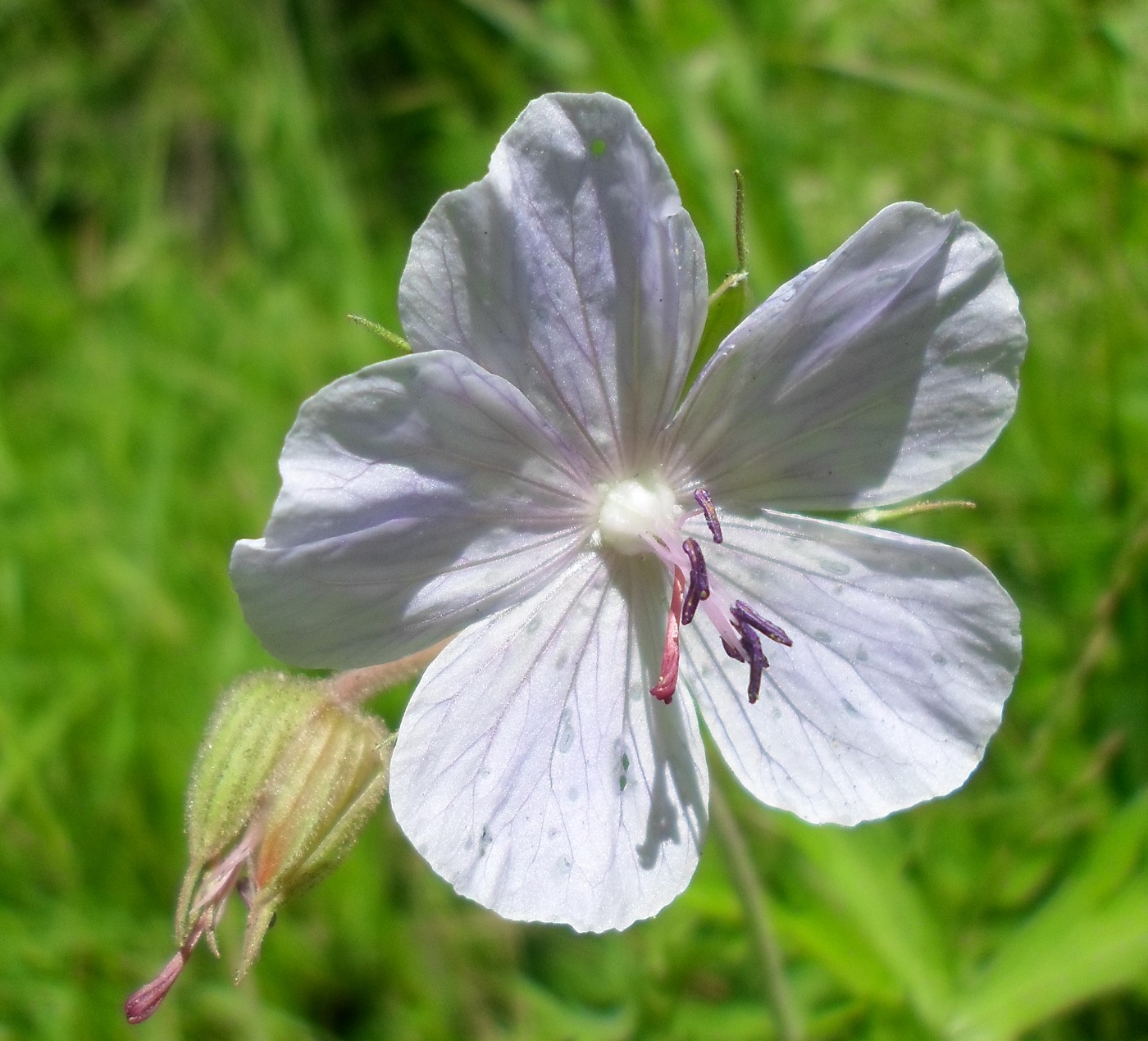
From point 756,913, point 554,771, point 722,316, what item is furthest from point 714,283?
point 554,771

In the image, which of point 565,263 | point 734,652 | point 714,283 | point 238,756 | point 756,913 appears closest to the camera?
point 565,263

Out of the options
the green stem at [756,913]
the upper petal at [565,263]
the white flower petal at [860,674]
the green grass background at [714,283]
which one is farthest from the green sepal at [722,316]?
the green grass background at [714,283]

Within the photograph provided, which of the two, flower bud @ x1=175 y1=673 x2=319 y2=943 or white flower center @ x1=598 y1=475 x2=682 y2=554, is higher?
white flower center @ x1=598 y1=475 x2=682 y2=554

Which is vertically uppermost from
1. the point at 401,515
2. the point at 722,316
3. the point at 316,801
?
the point at 722,316

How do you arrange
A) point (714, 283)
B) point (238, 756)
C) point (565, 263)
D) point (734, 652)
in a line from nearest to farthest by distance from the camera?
1. point (565, 263)
2. point (734, 652)
3. point (238, 756)
4. point (714, 283)

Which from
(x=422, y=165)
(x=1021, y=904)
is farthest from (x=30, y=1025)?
(x=422, y=165)

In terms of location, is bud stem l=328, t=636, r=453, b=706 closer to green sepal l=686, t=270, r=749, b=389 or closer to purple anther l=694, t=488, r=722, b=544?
purple anther l=694, t=488, r=722, b=544

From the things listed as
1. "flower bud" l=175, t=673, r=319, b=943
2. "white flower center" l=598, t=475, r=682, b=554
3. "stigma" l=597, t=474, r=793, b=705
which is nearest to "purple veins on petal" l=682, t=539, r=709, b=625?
"stigma" l=597, t=474, r=793, b=705

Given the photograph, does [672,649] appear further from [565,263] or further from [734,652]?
[565,263]
